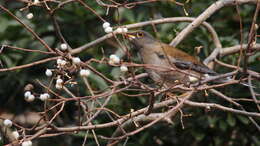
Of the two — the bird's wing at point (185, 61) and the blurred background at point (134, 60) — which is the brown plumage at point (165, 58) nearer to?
the bird's wing at point (185, 61)

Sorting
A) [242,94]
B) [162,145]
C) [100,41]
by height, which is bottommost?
[162,145]

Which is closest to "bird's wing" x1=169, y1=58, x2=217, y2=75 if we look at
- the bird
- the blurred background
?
the bird

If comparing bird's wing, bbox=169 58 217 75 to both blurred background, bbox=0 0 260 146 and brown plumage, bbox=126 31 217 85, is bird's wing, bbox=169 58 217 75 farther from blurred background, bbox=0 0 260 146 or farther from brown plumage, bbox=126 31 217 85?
blurred background, bbox=0 0 260 146

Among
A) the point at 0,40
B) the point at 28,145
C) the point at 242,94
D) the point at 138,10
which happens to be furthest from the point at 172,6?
the point at 28,145

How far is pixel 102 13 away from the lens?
24.0 ft

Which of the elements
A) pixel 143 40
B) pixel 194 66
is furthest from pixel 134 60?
pixel 194 66

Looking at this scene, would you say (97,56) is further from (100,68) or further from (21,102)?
(21,102)

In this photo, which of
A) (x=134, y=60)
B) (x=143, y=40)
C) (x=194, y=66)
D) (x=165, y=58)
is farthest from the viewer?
(x=134, y=60)

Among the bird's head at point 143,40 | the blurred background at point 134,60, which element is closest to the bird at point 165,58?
the bird's head at point 143,40

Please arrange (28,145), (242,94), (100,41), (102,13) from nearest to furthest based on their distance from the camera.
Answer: (28,145) → (100,41) → (242,94) → (102,13)

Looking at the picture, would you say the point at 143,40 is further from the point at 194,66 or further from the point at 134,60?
the point at 194,66

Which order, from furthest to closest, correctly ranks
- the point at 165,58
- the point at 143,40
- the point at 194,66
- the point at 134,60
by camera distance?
the point at 134,60 < the point at 143,40 < the point at 165,58 < the point at 194,66

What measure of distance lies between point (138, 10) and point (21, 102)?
208 centimetres

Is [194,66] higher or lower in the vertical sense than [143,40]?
lower
